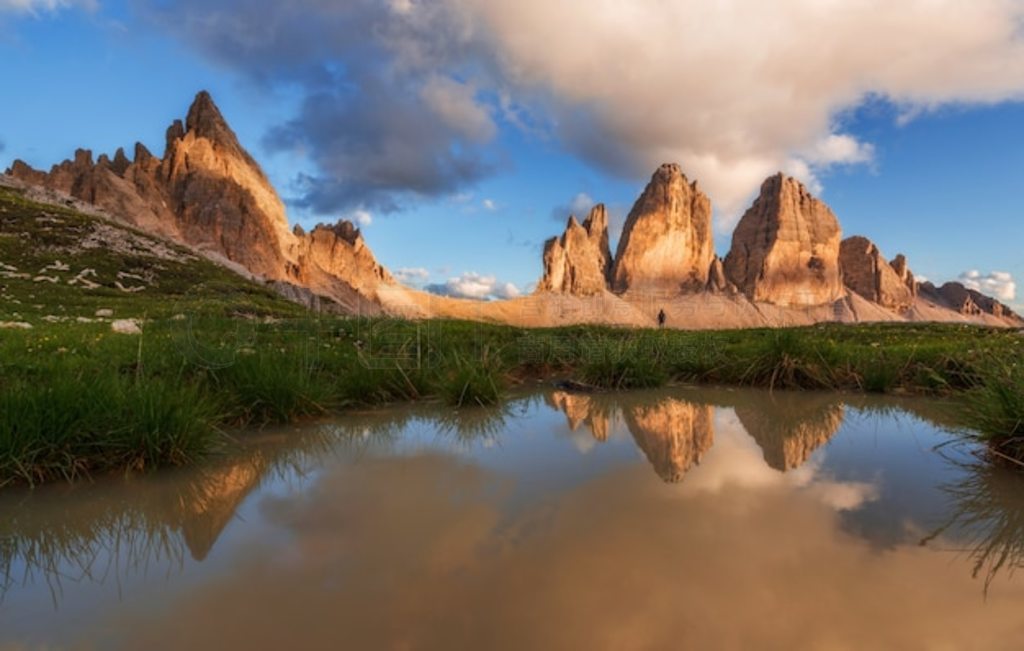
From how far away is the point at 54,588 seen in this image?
2.67 meters

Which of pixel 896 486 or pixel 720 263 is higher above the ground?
pixel 720 263

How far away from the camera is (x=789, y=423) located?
6551 millimetres

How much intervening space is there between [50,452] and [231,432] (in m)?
1.71

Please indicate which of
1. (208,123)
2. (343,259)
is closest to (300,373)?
(208,123)

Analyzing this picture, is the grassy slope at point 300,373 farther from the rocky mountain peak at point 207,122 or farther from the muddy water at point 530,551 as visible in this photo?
the rocky mountain peak at point 207,122

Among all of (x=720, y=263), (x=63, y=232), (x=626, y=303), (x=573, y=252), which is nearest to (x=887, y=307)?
(x=720, y=263)

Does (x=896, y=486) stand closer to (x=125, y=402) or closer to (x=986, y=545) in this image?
(x=986, y=545)

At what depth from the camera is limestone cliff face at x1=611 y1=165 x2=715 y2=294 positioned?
598 ft

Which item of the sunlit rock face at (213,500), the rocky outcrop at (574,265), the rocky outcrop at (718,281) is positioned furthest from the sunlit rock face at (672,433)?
the rocky outcrop at (718,281)

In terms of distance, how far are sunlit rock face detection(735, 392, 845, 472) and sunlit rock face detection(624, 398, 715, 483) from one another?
0.49 meters

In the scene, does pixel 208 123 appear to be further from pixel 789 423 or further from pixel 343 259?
pixel 789 423

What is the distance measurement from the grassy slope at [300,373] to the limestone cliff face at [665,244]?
170416mm

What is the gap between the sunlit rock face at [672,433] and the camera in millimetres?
4730

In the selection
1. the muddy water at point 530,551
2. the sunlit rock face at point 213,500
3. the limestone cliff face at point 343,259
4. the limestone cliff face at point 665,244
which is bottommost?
the sunlit rock face at point 213,500
